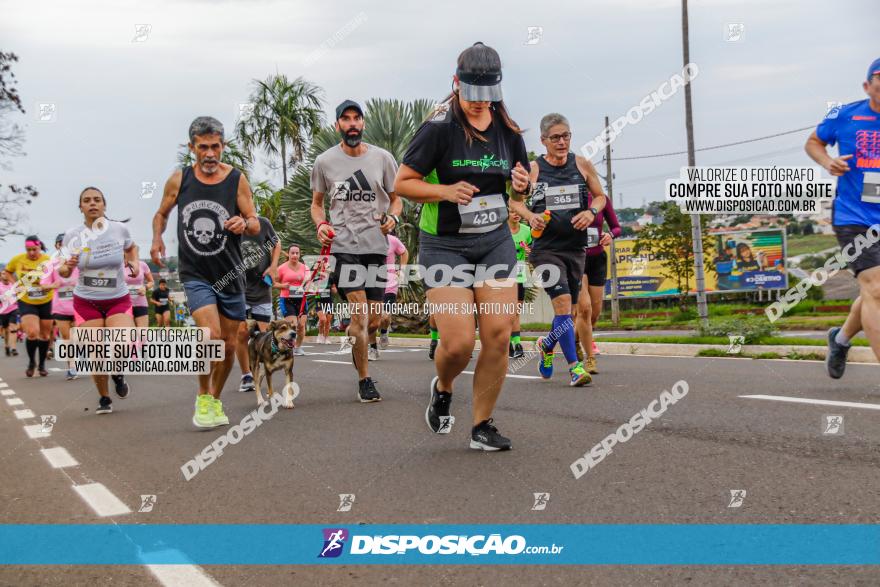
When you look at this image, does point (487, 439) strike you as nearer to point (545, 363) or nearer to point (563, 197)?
point (563, 197)

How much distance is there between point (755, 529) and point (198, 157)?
489 centimetres

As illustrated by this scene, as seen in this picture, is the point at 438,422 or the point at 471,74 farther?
the point at 438,422

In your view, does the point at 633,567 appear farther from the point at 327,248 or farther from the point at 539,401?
the point at 327,248

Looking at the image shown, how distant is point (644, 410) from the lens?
6430mm

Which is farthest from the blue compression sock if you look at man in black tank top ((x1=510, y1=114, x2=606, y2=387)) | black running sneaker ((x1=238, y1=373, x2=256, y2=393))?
black running sneaker ((x1=238, y1=373, x2=256, y2=393))

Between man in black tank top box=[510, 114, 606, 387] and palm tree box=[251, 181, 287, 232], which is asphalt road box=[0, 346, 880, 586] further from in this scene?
palm tree box=[251, 181, 287, 232]

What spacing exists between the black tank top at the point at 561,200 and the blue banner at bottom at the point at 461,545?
16.7 ft

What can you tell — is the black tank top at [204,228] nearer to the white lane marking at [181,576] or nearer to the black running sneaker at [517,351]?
the white lane marking at [181,576]

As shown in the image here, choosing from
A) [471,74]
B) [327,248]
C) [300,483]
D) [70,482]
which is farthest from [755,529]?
[327,248]

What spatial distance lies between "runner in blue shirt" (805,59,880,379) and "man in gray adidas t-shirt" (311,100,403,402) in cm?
361

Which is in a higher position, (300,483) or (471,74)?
(471,74)

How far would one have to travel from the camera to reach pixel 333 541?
342 cm

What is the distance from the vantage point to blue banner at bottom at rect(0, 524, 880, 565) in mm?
3012

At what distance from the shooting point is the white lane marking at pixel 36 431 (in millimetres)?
7130
